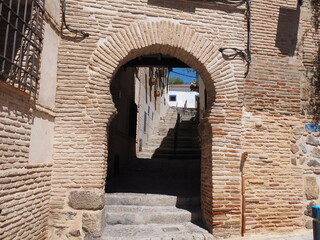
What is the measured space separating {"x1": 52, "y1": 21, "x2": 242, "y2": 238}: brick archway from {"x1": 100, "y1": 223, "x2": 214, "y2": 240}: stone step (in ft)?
1.00

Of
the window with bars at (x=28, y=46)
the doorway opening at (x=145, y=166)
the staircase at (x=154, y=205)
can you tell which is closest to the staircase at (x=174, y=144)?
the doorway opening at (x=145, y=166)

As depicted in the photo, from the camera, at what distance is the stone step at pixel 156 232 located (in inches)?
177

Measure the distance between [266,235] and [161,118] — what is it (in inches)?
609

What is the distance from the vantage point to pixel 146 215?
16.9 ft

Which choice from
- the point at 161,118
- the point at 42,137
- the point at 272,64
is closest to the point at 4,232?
the point at 42,137

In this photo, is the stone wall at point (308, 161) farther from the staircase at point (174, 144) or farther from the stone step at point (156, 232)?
the staircase at point (174, 144)

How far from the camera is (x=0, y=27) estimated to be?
396 centimetres

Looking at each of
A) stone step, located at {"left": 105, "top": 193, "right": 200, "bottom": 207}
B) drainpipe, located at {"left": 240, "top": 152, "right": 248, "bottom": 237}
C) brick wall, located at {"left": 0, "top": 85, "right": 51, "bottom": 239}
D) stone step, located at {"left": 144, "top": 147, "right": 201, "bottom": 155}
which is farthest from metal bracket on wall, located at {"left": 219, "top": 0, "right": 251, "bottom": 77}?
stone step, located at {"left": 144, "top": 147, "right": 201, "bottom": 155}

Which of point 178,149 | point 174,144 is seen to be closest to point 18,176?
point 174,144

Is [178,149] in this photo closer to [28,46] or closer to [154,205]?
[154,205]

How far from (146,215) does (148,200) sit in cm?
48

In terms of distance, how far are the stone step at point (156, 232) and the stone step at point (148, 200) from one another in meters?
0.58

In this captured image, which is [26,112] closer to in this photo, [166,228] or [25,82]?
[25,82]

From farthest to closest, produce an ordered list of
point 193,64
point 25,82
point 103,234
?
point 193,64, point 103,234, point 25,82
